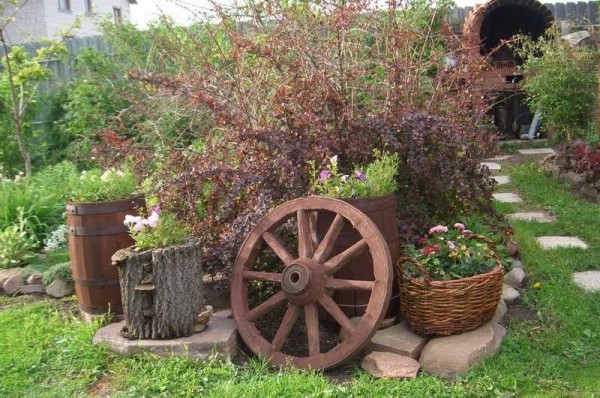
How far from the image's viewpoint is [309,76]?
14.8 feet

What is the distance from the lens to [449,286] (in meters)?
3.32

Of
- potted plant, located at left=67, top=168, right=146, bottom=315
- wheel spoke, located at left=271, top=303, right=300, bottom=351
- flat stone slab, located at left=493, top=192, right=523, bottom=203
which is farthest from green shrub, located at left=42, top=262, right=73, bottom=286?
flat stone slab, located at left=493, top=192, right=523, bottom=203

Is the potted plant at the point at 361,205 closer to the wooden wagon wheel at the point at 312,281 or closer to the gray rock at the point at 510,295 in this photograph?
the wooden wagon wheel at the point at 312,281

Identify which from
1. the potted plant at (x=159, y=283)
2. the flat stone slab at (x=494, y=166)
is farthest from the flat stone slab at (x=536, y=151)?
the potted plant at (x=159, y=283)

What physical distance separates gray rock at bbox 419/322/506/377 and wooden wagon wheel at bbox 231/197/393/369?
0.35m

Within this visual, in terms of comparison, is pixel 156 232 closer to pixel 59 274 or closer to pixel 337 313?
pixel 337 313

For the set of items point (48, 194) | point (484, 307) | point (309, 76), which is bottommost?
point (484, 307)

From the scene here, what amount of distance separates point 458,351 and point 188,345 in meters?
1.44

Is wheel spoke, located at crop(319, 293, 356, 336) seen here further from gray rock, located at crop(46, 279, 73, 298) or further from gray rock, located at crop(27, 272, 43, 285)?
gray rock, located at crop(27, 272, 43, 285)

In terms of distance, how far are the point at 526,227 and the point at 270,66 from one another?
2.70m

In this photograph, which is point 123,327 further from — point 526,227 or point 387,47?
point 526,227

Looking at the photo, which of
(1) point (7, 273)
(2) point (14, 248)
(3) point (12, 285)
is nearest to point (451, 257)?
(3) point (12, 285)

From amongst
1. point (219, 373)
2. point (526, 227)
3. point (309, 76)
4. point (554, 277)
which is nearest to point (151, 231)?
point (219, 373)

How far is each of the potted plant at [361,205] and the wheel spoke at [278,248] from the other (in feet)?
0.87
